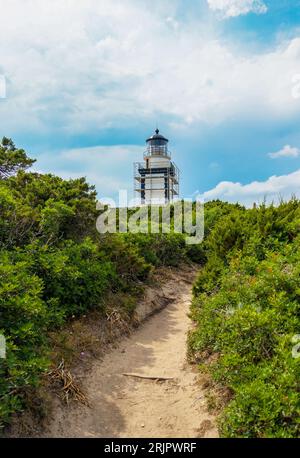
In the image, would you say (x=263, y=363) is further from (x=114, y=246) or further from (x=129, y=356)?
(x=114, y=246)

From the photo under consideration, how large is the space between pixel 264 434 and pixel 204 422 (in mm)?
1148

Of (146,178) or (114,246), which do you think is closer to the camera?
(114,246)

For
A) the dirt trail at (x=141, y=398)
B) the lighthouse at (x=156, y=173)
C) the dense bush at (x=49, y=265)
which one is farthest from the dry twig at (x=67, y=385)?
the lighthouse at (x=156, y=173)

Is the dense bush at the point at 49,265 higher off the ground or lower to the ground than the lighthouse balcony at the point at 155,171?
lower

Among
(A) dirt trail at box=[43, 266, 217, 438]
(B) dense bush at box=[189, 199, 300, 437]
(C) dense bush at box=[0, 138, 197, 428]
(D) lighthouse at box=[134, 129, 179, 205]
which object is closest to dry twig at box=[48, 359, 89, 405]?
(A) dirt trail at box=[43, 266, 217, 438]

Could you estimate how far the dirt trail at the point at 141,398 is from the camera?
5000 mm

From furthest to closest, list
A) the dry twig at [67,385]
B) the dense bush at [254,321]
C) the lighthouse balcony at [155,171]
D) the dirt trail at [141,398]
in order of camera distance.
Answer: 1. the lighthouse balcony at [155,171]
2. the dry twig at [67,385]
3. the dirt trail at [141,398]
4. the dense bush at [254,321]

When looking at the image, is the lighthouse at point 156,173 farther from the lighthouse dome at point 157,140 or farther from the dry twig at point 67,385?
the dry twig at point 67,385

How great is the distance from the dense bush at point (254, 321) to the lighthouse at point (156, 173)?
3203 centimetres

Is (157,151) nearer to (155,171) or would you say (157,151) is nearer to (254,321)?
(155,171)

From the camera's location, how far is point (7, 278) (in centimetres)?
531

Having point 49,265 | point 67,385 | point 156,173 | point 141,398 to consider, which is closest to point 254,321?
point 141,398

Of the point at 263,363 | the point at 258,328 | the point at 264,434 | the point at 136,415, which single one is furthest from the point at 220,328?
the point at 264,434

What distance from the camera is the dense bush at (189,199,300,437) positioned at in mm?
4148
